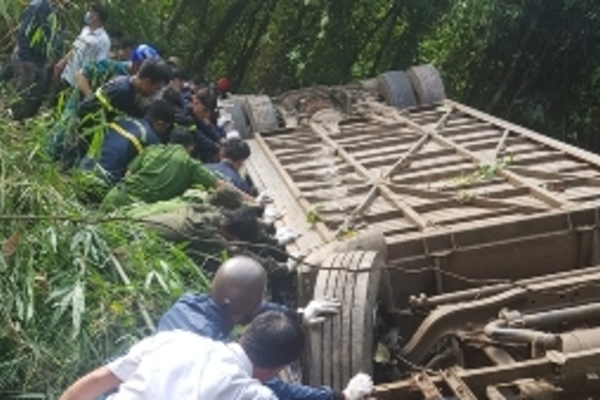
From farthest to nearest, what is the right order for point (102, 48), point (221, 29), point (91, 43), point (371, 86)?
point (221, 29) → point (371, 86) → point (102, 48) → point (91, 43)

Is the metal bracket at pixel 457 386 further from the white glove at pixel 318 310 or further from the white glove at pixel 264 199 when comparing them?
the white glove at pixel 264 199

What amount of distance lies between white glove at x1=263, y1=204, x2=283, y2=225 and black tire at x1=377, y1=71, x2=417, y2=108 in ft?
15.0

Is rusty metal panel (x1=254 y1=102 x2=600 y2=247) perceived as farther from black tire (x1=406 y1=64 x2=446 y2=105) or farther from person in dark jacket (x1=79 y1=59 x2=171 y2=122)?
person in dark jacket (x1=79 y1=59 x2=171 y2=122)

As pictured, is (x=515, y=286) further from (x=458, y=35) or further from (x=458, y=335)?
(x=458, y=35)

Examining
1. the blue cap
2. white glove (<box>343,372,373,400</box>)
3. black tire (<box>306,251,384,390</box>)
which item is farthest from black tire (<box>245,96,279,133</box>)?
white glove (<box>343,372,373,400</box>)

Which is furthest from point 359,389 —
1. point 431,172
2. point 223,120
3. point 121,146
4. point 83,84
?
point 223,120

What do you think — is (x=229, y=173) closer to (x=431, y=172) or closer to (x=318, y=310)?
(x=431, y=172)

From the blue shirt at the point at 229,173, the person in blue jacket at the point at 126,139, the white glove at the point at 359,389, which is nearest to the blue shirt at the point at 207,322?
the white glove at the point at 359,389

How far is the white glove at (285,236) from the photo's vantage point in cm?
523

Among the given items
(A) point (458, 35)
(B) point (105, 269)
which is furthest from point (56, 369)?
(A) point (458, 35)

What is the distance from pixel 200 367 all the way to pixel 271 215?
3125 millimetres

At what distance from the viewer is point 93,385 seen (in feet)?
9.20

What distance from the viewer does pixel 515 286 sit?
4457mm

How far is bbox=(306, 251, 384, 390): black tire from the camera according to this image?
421cm
